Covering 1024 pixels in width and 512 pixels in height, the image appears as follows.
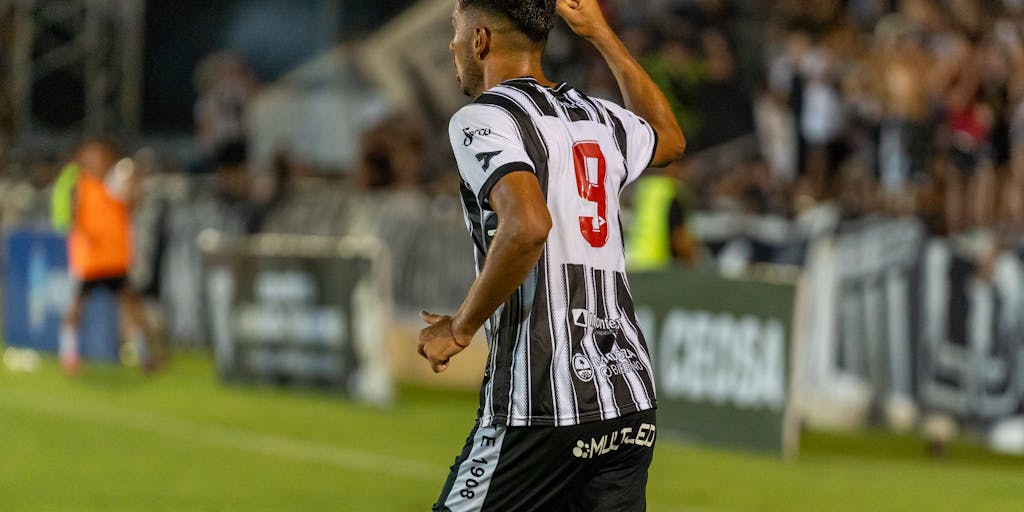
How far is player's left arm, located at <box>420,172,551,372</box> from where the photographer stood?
3441 mm

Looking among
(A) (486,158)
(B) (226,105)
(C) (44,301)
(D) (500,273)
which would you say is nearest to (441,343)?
(D) (500,273)

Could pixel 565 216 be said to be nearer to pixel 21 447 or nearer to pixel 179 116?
pixel 21 447

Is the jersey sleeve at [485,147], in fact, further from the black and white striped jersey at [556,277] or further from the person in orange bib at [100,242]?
the person in orange bib at [100,242]

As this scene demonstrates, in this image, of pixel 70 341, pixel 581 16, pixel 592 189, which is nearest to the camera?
pixel 592 189

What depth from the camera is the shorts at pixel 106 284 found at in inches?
599

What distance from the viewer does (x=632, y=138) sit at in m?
4.03

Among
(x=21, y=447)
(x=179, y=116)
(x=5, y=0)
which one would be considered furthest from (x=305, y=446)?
(x=5, y=0)

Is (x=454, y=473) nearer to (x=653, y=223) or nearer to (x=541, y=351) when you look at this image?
(x=541, y=351)

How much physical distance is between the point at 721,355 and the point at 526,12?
756cm

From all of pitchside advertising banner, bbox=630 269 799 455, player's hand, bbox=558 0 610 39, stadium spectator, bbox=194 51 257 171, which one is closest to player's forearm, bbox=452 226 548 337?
player's hand, bbox=558 0 610 39

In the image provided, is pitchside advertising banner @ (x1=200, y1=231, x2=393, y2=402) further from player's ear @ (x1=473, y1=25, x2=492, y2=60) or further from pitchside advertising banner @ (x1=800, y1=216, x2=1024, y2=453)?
player's ear @ (x1=473, y1=25, x2=492, y2=60)

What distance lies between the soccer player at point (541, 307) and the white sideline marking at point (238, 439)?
4.87 meters

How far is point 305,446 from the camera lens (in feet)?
35.2

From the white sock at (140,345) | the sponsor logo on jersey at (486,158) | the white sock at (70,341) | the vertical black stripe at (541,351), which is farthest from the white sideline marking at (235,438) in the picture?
the sponsor logo on jersey at (486,158)
